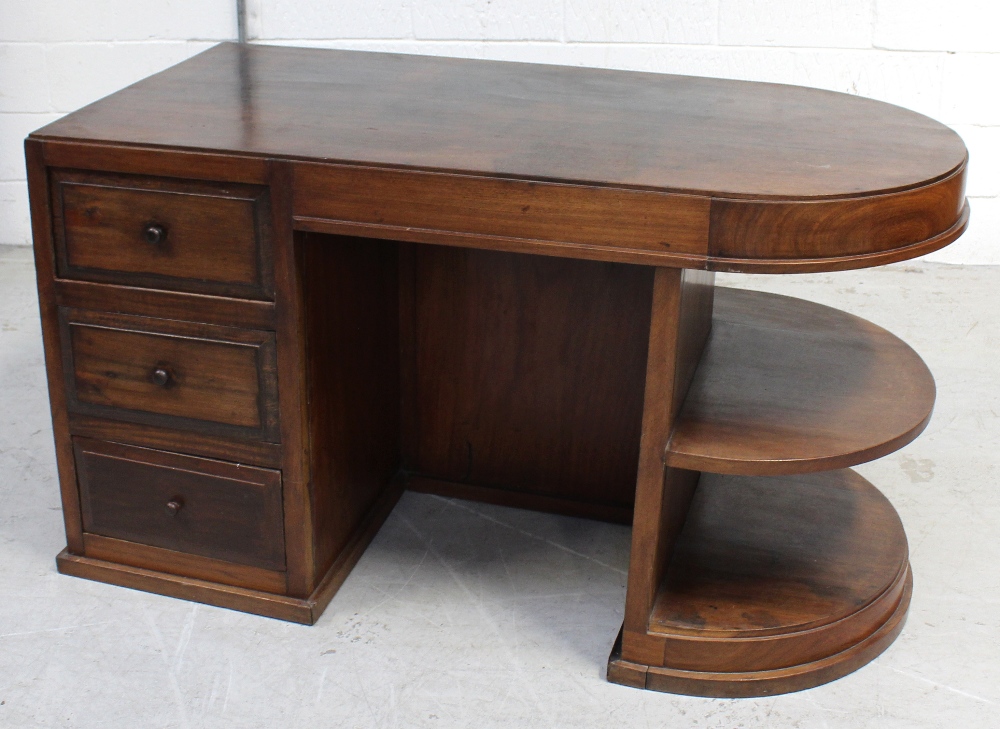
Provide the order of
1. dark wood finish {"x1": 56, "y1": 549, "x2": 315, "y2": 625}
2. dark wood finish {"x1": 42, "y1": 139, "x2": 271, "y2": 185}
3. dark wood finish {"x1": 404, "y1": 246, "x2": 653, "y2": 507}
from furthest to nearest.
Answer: dark wood finish {"x1": 404, "y1": 246, "x2": 653, "y2": 507}
dark wood finish {"x1": 56, "y1": 549, "x2": 315, "y2": 625}
dark wood finish {"x1": 42, "y1": 139, "x2": 271, "y2": 185}

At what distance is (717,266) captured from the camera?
1.44 meters

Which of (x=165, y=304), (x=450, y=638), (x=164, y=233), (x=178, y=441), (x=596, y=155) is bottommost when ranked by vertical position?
(x=450, y=638)

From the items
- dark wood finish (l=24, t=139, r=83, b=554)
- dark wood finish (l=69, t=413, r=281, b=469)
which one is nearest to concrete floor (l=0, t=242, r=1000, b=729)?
dark wood finish (l=24, t=139, r=83, b=554)

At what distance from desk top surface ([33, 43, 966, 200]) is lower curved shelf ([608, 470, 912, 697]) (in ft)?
2.03

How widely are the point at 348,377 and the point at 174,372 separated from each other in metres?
0.27

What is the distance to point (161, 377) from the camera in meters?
1.72

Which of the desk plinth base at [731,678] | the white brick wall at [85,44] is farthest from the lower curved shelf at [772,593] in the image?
the white brick wall at [85,44]

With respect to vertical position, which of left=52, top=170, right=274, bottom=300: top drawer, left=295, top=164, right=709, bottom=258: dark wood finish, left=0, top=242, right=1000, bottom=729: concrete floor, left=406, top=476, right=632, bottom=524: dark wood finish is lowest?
left=0, top=242, right=1000, bottom=729: concrete floor

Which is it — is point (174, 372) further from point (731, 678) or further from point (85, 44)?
point (85, 44)

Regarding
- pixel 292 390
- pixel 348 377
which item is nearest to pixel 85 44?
pixel 348 377

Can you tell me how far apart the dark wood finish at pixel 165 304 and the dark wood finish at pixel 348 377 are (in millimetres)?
75

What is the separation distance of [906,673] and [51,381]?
1.32 m

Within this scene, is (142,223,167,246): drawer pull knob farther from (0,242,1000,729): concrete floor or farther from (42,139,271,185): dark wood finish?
(0,242,1000,729): concrete floor

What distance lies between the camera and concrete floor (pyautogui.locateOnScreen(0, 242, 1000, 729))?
5.41ft
